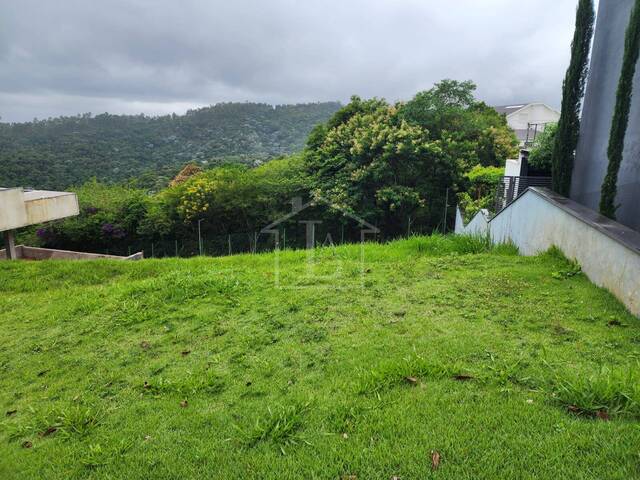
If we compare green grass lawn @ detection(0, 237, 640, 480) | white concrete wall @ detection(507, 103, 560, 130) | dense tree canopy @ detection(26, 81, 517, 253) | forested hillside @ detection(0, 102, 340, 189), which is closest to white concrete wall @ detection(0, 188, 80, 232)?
dense tree canopy @ detection(26, 81, 517, 253)

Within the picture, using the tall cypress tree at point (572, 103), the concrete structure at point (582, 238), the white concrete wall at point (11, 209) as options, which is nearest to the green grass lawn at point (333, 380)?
the concrete structure at point (582, 238)

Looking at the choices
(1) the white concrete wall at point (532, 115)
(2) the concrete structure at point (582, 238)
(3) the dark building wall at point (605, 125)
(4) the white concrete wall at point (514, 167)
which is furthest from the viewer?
→ (1) the white concrete wall at point (532, 115)

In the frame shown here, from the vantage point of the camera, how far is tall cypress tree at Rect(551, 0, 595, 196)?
6.08 meters

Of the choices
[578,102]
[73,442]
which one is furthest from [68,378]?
[578,102]

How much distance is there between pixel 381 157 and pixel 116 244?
1242cm

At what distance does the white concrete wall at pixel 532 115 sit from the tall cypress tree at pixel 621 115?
27.5 m

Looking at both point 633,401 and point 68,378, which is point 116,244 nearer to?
point 68,378

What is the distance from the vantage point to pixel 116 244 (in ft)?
57.0

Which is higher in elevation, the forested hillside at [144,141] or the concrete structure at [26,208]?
the forested hillside at [144,141]

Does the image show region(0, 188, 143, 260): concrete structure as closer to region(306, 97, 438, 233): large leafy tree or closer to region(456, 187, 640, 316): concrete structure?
region(306, 97, 438, 233): large leafy tree

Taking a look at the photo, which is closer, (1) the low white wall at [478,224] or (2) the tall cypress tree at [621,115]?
(2) the tall cypress tree at [621,115]

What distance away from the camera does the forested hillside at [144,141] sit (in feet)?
86.9

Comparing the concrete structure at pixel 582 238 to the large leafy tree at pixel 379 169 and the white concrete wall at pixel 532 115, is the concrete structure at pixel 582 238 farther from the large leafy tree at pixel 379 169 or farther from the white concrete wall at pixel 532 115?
the white concrete wall at pixel 532 115

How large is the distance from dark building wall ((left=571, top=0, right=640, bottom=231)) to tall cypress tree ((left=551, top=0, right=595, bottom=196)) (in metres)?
0.11
